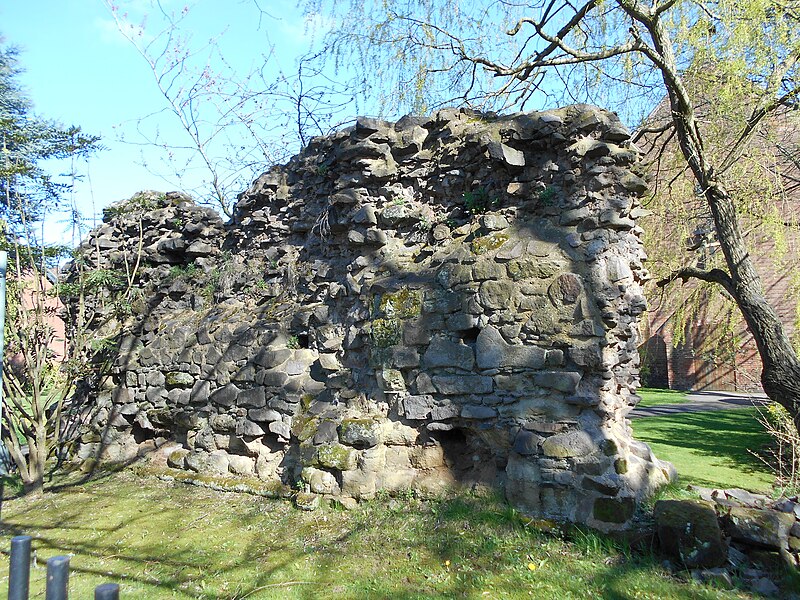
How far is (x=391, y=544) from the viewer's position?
434cm

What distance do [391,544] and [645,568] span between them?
6.11 ft

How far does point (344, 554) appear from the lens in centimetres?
424

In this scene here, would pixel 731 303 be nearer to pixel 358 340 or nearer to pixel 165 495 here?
pixel 358 340

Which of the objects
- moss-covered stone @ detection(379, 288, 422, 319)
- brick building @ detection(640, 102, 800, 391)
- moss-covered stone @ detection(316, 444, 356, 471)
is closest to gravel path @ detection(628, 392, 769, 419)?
brick building @ detection(640, 102, 800, 391)

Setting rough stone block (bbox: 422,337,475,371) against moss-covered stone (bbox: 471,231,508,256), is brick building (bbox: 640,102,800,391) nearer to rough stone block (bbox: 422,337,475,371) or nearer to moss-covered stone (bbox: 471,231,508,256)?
moss-covered stone (bbox: 471,231,508,256)

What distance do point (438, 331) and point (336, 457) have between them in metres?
1.49

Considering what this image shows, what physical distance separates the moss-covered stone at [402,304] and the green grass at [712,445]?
11.9 feet

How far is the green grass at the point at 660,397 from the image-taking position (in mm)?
14573

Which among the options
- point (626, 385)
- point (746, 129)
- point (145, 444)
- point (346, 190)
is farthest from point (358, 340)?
point (746, 129)

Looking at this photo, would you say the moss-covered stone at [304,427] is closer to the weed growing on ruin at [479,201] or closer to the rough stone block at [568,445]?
the rough stone block at [568,445]

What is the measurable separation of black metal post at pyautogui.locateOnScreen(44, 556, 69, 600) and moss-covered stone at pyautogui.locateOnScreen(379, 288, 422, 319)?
3.45 meters

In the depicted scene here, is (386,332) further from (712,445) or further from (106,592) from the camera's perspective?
(712,445)

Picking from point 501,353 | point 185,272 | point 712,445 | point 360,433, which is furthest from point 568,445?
point 185,272

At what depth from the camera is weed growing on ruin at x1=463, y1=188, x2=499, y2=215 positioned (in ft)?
18.2
